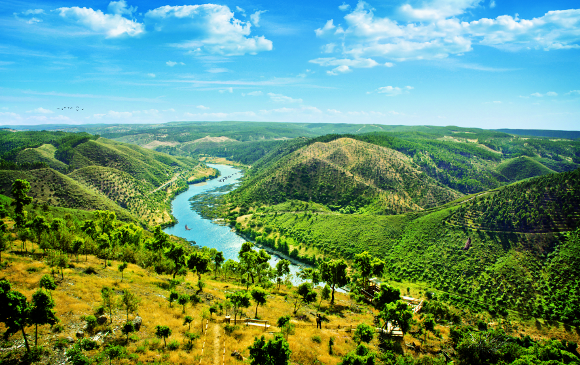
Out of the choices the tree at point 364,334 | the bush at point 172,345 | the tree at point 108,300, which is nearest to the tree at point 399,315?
the tree at point 364,334

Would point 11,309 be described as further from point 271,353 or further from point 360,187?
point 360,187

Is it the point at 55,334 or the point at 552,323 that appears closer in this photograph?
the point at 55,334

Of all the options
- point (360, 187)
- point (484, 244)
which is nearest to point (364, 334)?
point (484, 244)

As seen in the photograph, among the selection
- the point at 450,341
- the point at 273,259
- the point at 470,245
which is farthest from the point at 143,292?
the point at 470,245

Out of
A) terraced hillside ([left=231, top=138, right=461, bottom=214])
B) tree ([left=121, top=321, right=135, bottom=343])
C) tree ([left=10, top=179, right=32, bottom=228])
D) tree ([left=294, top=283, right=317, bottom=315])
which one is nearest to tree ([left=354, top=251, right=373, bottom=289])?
tree ([left=294, top=283, right=317, bottom=315])

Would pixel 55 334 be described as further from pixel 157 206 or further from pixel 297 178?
pixel 297 178

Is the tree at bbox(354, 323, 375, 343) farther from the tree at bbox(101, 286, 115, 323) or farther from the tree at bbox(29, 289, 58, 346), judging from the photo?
the tree at bbox(29, 289, 58, 346)
